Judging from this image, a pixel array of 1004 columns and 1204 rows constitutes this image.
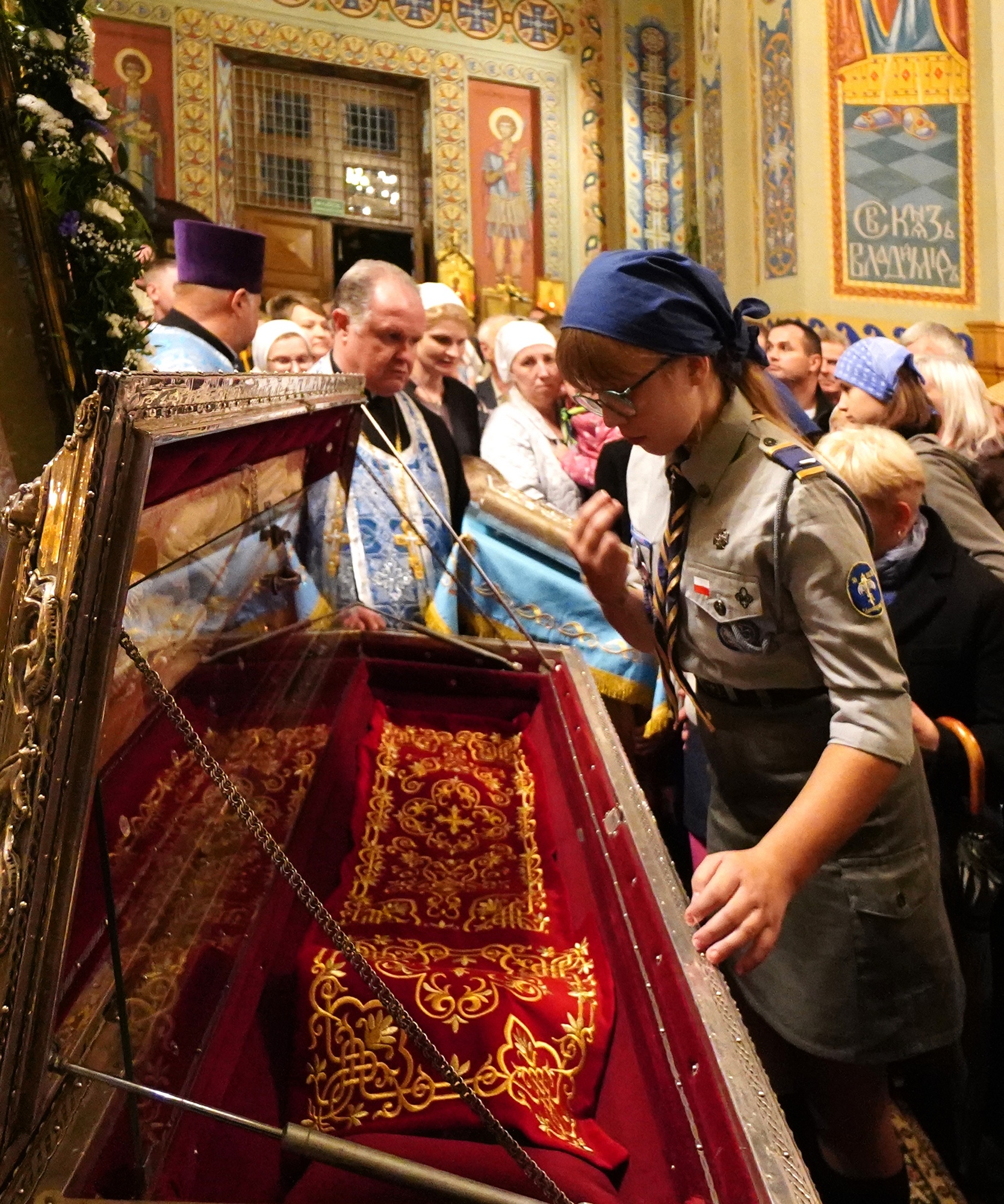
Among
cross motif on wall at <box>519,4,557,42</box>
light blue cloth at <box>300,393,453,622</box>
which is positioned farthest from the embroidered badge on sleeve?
cross motif on wall at <box>519,4,557,42</box>

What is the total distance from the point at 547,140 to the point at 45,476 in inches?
448

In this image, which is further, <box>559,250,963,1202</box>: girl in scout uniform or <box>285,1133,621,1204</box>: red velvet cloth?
<box>559,250,963,1202</box>: girl in scout uniform

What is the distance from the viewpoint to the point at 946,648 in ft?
6.10

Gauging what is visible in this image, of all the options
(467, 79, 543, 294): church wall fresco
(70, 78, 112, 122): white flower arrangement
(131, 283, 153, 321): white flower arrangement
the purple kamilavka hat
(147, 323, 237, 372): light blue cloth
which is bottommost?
(147, 323, 237, 372): light blue cloth

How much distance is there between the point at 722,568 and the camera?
4.29ft

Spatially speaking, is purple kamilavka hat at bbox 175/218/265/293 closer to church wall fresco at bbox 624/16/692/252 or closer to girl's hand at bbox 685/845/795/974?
girl's hand at bbox 685/845/795/974

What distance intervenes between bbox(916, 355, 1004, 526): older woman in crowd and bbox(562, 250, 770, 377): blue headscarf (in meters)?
1.97

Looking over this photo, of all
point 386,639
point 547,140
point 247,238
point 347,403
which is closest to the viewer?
point 347,403

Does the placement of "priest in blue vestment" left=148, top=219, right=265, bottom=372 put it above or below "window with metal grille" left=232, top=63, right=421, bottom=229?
below

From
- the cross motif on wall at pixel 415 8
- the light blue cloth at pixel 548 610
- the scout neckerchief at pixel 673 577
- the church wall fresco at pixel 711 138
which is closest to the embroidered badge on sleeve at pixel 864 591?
the scout neckerchief at pixel 673 577

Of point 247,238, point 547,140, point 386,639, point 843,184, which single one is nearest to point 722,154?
point 843,184

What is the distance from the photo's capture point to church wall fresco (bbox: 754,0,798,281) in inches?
290

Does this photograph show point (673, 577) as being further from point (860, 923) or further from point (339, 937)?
point (339, 937)

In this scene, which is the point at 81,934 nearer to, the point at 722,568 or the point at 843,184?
the point at 722,568
